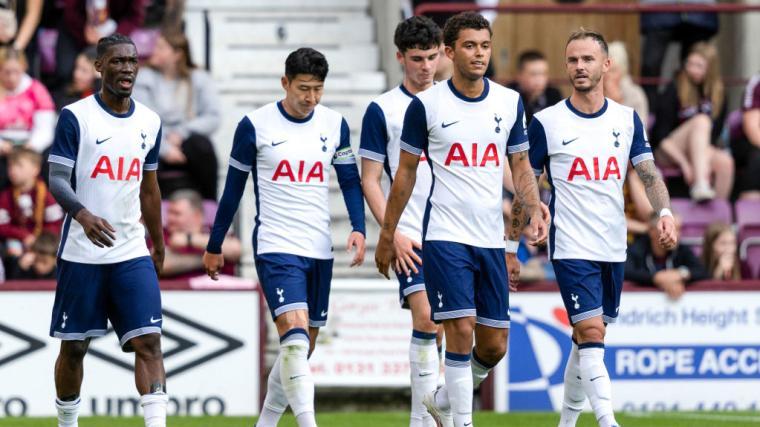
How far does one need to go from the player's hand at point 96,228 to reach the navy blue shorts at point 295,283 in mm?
1218

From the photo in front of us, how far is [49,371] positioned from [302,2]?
6.14m

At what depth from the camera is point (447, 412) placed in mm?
9523

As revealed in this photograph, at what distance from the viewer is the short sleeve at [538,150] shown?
9.91 metres

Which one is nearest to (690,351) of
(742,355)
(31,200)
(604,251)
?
(742,355)

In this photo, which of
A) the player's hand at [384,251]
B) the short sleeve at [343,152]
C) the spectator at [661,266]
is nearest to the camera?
the player's hand at [384,251]

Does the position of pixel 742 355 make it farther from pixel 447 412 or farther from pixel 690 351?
pixel 447 412

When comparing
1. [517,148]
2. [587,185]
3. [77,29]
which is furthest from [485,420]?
[77,29]

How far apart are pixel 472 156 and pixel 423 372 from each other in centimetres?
157

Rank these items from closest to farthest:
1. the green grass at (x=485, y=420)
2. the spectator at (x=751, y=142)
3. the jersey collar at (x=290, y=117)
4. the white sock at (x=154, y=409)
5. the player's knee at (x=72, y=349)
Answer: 1. the white sock at (x=154, y=409)
2. the player's knee at (x=72, y=349)
3. the jersey collar at (x=290, y=117)
4. the green grass at (x=485, y=420)
5. the spectator at (x=751, y=142)

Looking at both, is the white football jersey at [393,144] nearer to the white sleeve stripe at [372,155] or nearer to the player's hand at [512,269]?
the white sleeve stripe at [372,155]

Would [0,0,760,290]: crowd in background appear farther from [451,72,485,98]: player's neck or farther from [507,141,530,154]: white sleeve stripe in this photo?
[451,72,485,98]: player's neck

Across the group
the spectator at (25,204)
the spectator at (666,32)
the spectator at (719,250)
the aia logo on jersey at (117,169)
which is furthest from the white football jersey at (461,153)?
the spectator at (666,32)

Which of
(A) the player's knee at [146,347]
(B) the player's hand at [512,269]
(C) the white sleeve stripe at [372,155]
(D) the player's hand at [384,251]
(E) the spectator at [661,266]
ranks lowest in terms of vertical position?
(A) the player's knee at [146,347]

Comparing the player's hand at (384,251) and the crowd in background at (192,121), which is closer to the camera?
the player's hand at (384,251)
